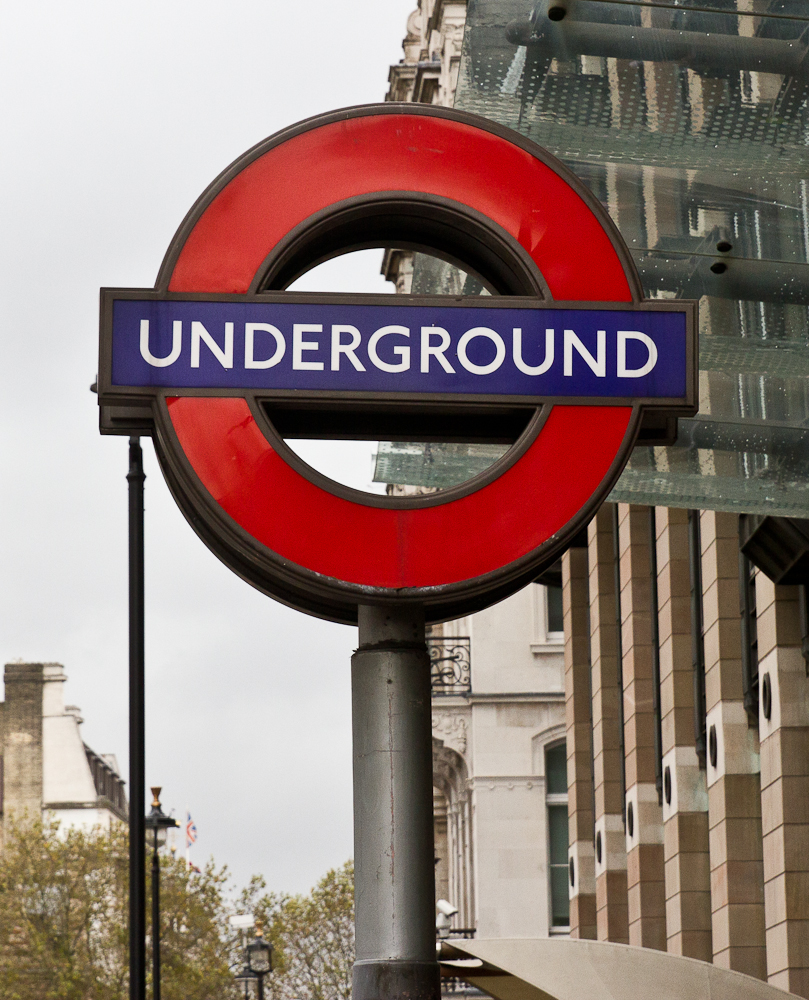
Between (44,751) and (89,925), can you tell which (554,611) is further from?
(44,751)

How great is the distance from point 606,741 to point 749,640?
7.19 meters

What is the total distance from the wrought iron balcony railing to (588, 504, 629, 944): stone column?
11.8 meters

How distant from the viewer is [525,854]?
126 ft

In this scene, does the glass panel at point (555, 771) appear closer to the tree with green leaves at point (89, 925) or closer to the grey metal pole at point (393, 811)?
the tree with green leaves at point (89, 925)

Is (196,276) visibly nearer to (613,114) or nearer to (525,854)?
(613,114)

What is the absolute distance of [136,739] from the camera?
19.2 m

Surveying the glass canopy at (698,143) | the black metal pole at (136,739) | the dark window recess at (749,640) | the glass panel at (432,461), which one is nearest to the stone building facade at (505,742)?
the black metal pole at (136,739)

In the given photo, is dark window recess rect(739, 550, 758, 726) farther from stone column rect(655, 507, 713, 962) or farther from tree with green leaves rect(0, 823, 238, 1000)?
tree with green leaves rect(0, 823, 238, 1000)

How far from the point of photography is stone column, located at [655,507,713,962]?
20.7 m

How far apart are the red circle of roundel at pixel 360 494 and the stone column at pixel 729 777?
1329 centimetres

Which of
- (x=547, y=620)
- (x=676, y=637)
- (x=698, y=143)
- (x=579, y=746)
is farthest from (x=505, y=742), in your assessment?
(x=698, y=143)

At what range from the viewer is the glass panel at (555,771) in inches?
1556

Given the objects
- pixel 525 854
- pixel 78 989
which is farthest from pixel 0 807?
pixel 525 854

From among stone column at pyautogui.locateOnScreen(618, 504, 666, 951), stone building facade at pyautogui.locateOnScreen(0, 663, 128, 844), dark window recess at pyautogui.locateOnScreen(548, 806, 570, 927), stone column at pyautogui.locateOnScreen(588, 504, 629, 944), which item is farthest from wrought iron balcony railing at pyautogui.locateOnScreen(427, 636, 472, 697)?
stone building facade at pyautogui.locateOnScreen(0, 663, 128, 844)
